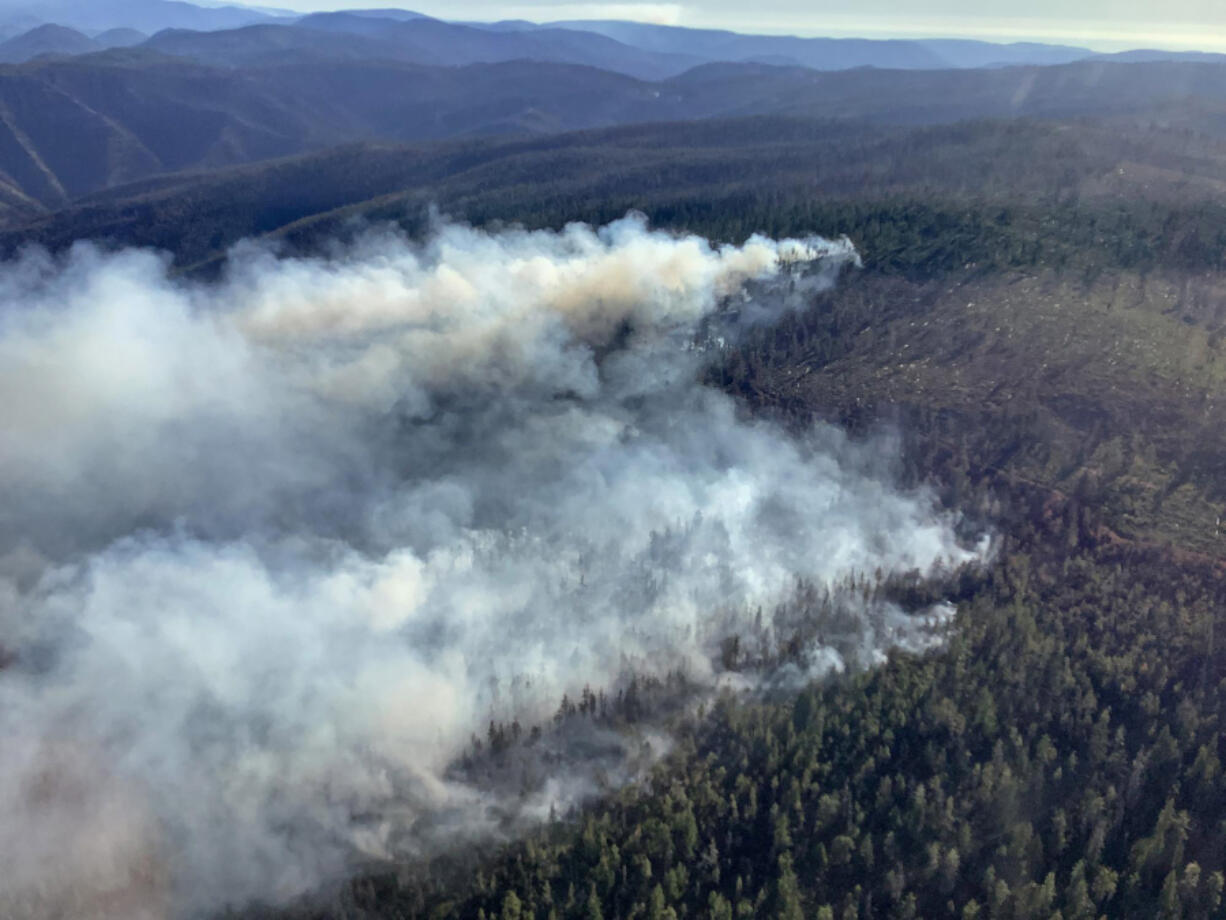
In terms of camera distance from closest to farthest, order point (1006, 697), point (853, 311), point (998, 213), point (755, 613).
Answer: point (1006, 697), point (755, 613), point (853, 311), point (998, 213)

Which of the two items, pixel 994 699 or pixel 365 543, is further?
pixel 365 543

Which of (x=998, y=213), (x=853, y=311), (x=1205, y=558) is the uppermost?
(x=998, y=213)

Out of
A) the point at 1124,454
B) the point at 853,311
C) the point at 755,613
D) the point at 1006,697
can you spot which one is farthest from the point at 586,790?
the point at 853,311

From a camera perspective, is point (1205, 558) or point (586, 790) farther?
point (1205, 558)

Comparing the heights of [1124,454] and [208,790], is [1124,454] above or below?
above

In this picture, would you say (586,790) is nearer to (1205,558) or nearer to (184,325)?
(1205,558)

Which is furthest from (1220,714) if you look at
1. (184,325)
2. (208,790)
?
(184,325)

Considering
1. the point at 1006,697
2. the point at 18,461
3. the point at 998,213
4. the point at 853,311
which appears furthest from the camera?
the point at 998,213
